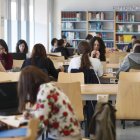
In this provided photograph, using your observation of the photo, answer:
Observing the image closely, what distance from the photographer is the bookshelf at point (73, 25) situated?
560 inches

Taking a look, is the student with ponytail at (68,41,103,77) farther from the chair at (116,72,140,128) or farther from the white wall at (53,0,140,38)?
the white wall at (53,0,140,38)

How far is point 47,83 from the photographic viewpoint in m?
2.82

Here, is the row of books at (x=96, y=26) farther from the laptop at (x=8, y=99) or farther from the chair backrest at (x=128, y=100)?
the laptop at (x=8, y=99)

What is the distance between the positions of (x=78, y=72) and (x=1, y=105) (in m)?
2.72

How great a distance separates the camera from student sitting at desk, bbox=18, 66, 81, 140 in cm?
278

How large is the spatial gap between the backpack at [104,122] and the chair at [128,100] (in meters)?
1.57

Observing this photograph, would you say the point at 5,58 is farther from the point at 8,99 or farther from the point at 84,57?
the point at 8,99

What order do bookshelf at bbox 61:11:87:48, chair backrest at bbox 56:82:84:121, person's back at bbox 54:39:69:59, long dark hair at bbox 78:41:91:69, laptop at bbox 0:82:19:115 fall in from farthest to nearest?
bookshelf at bbox 61:11:87:48
person's back at bbox 54:39:69:59
long dark hair at bbox 78:41:91:69
chair backrest at bbox 56:82:84:121
laptop at bbox 0:82:19:115

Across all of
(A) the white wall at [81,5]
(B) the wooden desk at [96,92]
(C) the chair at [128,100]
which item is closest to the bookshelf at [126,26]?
(A) the white wall at [81,5]

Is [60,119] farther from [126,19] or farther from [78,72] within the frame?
[126,19]

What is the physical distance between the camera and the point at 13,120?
3.07 meters

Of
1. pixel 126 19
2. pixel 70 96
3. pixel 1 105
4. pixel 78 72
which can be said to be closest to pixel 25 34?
pixel 126 19

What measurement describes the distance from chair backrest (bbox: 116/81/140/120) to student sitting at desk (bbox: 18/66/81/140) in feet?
5.33

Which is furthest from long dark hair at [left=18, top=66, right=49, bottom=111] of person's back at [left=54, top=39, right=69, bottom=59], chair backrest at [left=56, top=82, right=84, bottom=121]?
person's back at [left=54, top=39, right=69, bottom=59]
